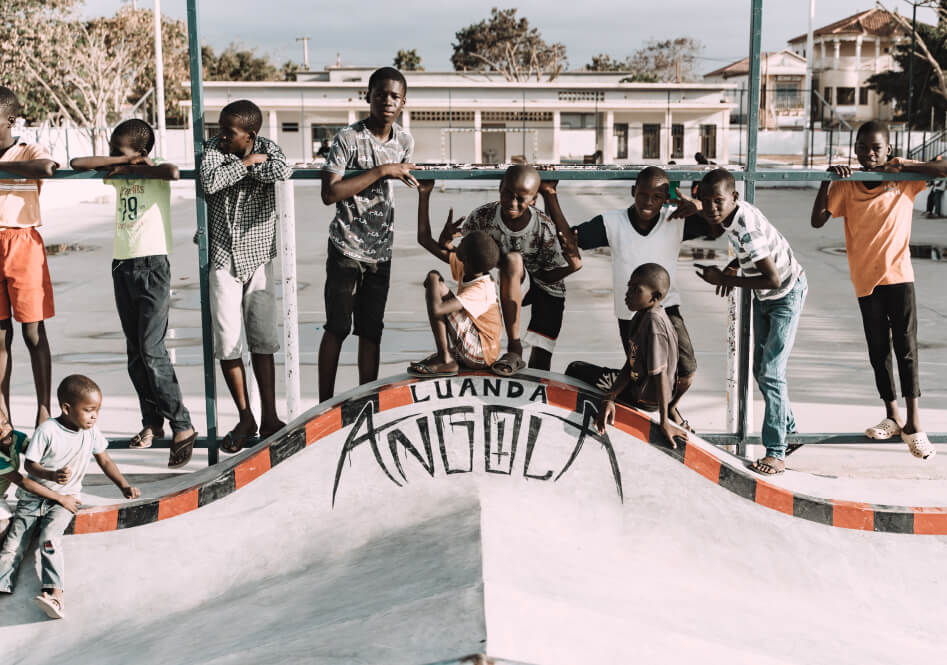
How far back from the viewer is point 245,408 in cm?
504

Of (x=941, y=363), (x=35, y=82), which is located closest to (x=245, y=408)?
(x=941, y=363)

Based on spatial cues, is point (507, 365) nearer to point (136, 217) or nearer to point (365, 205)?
point (365, 205)

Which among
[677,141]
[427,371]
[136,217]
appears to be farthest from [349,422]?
[677,141]

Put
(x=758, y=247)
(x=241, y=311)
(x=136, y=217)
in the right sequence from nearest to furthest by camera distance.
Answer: (x=758, y=247) < (x=136, y=217) < (x=241, y=311)

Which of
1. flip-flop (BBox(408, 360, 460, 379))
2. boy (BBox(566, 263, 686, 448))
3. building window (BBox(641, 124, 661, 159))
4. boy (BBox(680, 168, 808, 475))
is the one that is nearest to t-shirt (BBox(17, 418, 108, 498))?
flip-flop (BBox(408, 360, 460, 379))

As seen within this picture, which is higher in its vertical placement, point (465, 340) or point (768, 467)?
point (465, 340)

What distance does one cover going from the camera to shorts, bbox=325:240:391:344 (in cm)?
485

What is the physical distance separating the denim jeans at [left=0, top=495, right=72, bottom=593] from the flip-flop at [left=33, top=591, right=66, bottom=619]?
6 centimetres

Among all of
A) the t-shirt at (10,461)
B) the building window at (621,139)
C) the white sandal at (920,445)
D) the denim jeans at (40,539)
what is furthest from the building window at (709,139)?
the denim jeans at (40,539)

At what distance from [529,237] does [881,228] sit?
1.82 meters

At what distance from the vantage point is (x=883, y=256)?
16.1 feet

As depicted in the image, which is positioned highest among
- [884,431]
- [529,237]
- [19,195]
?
[19,195]

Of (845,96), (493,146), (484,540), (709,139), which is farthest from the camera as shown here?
(845,96)

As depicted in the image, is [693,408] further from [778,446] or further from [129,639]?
[129,639]
